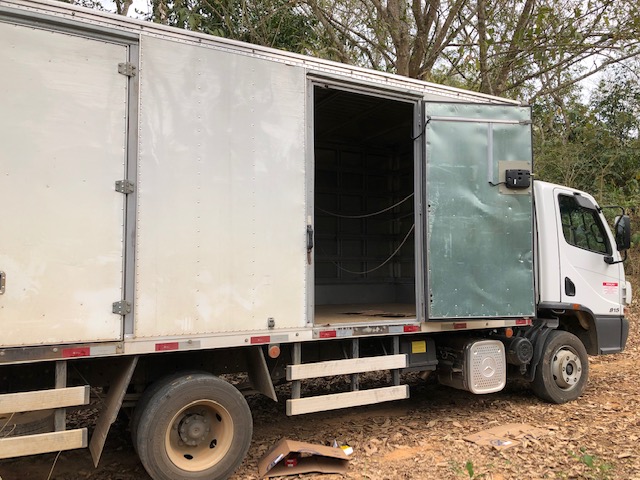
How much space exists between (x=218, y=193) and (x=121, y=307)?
1166 millimetres

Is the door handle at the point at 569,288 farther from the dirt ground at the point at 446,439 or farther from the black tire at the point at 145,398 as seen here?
the black tire at the point at 145,398

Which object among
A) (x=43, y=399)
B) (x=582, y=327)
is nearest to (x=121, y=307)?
(x=43, y=399)

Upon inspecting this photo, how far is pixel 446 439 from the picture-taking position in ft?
17.7

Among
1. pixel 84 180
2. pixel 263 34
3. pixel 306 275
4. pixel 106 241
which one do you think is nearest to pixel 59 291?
pixel 106 241

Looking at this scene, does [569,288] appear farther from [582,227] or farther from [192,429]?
[192,429]

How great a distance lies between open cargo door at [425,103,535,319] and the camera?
18.0 feet

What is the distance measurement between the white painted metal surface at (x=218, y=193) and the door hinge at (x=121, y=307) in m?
0.07

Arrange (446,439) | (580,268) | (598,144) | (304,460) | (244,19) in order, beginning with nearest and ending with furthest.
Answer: (304,460)
(446,439)
(580,268)
(244,19)
(598,144)

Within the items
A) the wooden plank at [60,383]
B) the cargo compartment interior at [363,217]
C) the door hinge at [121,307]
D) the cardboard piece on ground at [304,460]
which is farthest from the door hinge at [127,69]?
the cargo compartment interior at [363,217]

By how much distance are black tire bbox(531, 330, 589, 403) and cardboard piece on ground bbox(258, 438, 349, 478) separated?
2991 mm

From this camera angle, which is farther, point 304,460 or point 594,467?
point 304,460

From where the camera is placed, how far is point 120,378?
4.10 m

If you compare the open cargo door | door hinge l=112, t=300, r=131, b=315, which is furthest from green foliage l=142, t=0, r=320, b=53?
door hinge l=112, t=300, r=131, b=315

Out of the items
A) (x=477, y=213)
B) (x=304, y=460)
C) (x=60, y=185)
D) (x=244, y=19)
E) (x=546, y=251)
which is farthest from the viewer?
(x=244, y=19)
